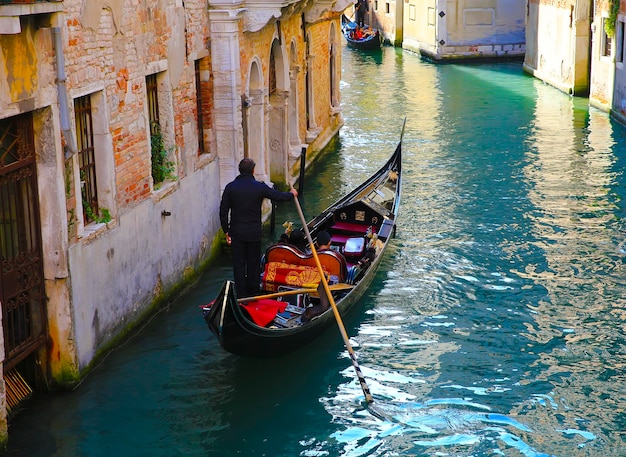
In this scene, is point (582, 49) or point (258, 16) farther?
point (582, 49)

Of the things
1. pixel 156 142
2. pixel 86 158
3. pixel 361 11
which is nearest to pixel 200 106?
pixel 156 142

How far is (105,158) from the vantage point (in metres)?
6.69

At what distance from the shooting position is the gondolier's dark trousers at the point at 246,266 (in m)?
7.16

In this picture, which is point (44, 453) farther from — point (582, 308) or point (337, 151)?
point (337, 151)

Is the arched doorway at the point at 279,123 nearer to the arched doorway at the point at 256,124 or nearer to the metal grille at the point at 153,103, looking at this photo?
the arched doorway at the point at 256,124

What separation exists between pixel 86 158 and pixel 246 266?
1.37m

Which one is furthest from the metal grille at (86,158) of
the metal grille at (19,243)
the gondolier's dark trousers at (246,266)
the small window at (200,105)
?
the small window at (200,105)

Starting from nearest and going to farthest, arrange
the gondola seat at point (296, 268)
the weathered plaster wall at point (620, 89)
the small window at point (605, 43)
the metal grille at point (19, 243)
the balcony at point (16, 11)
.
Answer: the balcony at point (16, 11) < the metal grille at point (19, 243) < the gondola seat at point (296, 268) < the weathered plaster wall at point (620, 89) < the small window at point (605, 43)

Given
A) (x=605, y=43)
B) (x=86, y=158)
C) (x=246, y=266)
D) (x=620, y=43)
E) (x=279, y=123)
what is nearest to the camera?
(x=86, y=158)

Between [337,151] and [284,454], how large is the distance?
31.1ft

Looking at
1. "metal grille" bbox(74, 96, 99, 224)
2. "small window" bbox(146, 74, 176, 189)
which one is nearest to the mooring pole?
"small window" bbox(146, 74, 176, 189)

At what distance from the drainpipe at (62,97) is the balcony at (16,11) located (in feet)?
1.14

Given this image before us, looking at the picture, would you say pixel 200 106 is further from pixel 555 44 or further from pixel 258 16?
pixel 555 44

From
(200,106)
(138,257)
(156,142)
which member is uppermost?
(200,106)
